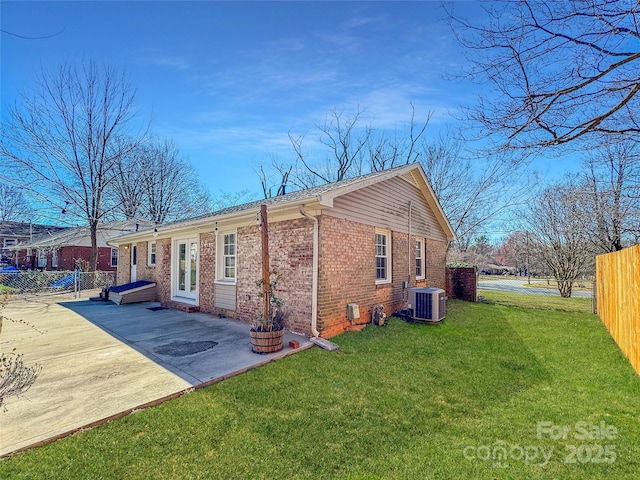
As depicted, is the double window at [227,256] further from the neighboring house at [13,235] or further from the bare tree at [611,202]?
the neighboring house at [13,235]

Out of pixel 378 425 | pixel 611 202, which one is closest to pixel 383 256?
pixel 378 425

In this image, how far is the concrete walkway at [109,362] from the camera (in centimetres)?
329

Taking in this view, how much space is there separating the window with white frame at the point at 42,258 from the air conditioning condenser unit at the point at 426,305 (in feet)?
105

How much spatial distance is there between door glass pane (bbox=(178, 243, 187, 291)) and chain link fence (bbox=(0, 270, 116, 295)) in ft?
23.3

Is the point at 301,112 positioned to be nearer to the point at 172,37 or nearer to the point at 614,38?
the point at 172,37

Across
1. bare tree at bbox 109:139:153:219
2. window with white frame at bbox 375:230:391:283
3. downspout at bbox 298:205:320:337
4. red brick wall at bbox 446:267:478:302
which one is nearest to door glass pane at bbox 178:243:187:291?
downspout at bbox 298:205:320:337

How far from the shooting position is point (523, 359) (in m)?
5.61

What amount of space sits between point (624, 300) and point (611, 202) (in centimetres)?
565

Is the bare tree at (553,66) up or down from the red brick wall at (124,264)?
up

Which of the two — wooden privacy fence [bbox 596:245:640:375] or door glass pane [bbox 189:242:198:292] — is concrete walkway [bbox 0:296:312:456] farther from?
wooden privacy fence [bbox 596:245:640:375]

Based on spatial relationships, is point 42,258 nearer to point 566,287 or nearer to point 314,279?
point 314,279

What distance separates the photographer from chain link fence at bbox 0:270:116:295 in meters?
15.3

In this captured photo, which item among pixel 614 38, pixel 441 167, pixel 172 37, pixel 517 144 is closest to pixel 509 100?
pixel 517 144

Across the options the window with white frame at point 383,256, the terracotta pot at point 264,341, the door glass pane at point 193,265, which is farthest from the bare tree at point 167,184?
the terracotta pot at point 264,341
